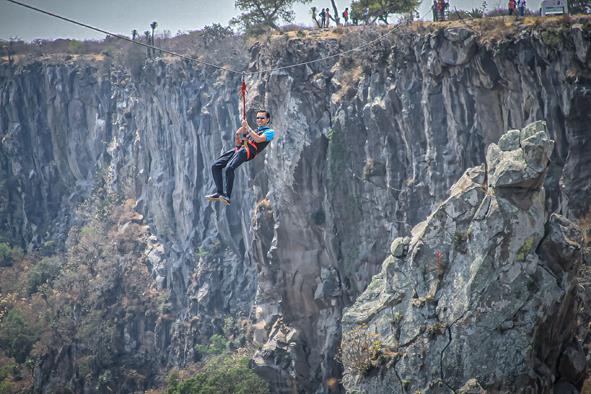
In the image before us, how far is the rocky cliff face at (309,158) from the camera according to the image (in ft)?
117

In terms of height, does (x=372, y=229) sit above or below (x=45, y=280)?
above

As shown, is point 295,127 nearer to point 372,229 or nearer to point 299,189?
point 299,189

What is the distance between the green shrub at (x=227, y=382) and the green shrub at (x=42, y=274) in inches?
1203

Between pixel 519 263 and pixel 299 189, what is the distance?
2173 centimetres

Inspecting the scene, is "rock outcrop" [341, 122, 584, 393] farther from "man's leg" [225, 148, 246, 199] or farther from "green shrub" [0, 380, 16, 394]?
"green shrub" [0, 380, 16, 394]

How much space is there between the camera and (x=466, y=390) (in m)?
29.2

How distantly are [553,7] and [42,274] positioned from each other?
184ft

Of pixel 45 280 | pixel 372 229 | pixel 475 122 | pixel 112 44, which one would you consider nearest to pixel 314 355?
pixel 372 229

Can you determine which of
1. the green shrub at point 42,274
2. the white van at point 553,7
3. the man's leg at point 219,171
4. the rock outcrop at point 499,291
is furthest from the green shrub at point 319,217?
the green shrub at point 42,274

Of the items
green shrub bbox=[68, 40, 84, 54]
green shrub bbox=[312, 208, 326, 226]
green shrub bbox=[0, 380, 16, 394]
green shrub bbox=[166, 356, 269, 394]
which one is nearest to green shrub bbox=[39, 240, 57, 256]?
green shrub bbox=[0, 380, 16, 394]

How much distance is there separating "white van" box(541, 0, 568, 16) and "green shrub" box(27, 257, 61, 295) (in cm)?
5506

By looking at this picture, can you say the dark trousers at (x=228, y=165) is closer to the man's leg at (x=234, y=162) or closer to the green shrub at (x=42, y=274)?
the man's leg at (x=234, y=162)

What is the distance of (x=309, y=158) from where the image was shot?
4869cm

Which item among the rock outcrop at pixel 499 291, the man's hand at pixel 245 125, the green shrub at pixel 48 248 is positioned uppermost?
the man's hand at pixel 245 125
